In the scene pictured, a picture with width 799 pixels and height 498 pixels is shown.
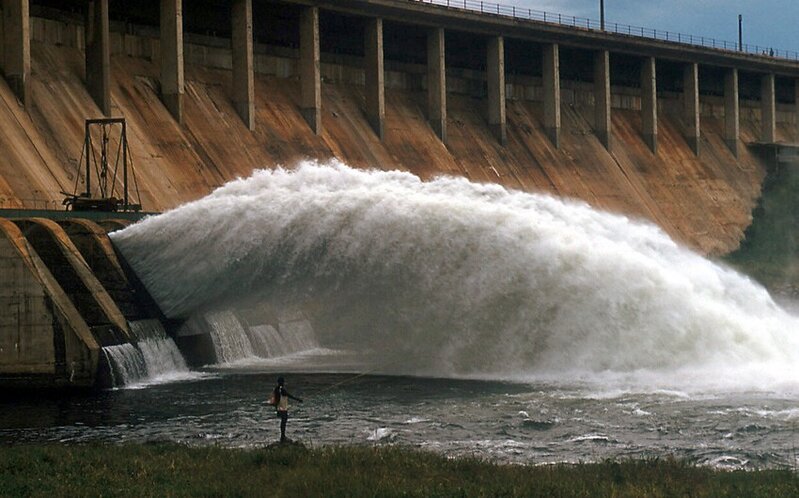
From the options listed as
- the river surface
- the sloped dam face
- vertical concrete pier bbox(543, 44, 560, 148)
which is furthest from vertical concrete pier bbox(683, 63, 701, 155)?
the river surface

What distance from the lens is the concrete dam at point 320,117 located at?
3950cm

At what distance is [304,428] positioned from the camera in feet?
95.9

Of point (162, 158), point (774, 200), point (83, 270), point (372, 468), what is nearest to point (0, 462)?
point (372, 468)

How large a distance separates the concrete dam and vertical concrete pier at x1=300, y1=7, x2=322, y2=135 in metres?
0.12

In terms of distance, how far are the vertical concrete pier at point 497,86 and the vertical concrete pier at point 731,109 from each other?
2964cm

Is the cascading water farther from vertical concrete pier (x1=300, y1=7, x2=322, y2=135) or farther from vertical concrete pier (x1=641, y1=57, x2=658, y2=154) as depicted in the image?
vertical concrete pier (x1=641, y1=57, x2=658, y2=154)

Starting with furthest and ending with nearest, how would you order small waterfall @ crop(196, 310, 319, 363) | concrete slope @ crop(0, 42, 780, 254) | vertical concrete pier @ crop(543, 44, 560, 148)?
1. vertical concrete pier @ crop(543, 44, 560, 148)
2. concrete slope @ crop(0, 42, 780, 254)
3. small waterfall @ crop(196, 310, 319, 363)

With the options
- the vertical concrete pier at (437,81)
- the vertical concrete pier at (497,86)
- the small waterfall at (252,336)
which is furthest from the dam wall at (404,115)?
the small waterfall at (252,336)

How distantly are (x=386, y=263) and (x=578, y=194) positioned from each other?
156 feet

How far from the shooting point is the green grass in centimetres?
2086

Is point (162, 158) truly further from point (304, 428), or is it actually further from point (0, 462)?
point (0, 462)

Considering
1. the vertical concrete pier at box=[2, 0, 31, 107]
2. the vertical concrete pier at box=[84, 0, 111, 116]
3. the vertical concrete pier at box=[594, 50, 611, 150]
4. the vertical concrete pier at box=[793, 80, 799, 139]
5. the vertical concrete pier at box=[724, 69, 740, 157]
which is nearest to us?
the vertical concrete pier at box=[2, 0, 31, 107]

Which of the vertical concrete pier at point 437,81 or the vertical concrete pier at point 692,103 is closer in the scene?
the vertical concrete pier at point 437,81

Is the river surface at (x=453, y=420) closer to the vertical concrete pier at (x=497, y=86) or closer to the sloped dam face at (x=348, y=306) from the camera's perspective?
the sloped dam face at (x=348, y=306)
